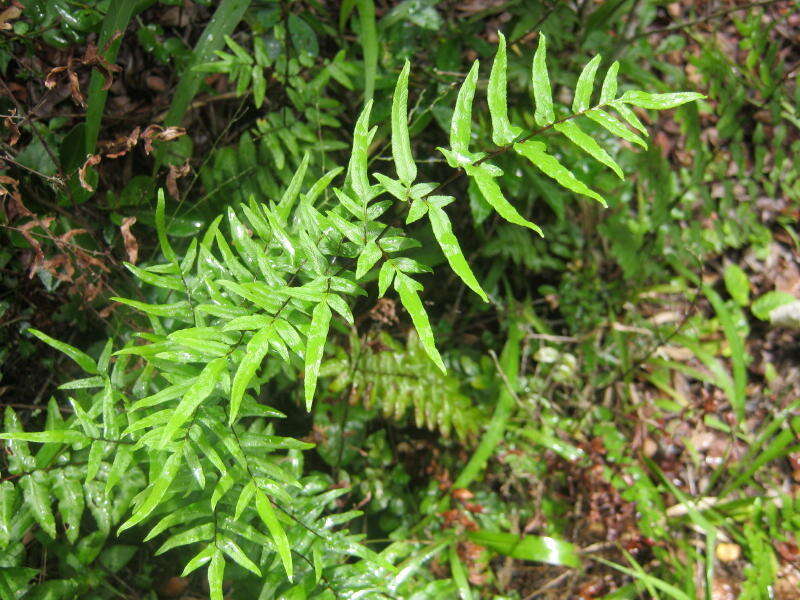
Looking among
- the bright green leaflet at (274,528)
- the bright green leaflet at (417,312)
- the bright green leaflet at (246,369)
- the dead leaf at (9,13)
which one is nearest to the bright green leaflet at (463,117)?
the bright green leaflet at (417,312)

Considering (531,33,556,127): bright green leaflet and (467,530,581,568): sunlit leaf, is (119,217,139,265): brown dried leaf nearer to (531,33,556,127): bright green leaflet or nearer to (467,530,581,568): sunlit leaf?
(531,33,556,127): bright green leaflet

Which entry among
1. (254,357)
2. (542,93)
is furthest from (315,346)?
(542,93)

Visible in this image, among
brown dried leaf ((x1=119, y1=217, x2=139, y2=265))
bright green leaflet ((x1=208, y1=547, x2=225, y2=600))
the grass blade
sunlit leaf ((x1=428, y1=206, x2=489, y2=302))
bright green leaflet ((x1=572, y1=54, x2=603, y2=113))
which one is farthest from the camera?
the grass blade

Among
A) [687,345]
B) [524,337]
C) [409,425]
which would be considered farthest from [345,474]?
[687,345]

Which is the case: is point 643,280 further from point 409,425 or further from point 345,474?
point 345,474

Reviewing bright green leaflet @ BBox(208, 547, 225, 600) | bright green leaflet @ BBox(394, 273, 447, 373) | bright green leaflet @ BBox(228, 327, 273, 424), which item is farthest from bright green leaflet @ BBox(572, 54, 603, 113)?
bright green leaflet @ BBox(208, 547, 225, 600)

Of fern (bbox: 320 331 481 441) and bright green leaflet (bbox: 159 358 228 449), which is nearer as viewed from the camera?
bright green leaflet (bbox: 159 358 228 449)

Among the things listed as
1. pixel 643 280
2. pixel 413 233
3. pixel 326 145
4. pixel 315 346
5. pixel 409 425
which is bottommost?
pixel 409 425

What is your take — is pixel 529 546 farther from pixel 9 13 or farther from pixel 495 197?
pixel 9 13
